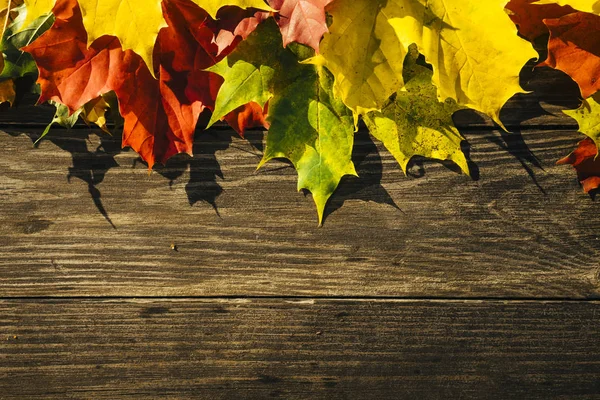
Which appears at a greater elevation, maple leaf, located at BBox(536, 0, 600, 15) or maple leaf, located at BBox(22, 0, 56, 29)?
maple leaf, located at BBox(536, 0, 600, 15)

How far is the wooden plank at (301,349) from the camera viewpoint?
2.46ft

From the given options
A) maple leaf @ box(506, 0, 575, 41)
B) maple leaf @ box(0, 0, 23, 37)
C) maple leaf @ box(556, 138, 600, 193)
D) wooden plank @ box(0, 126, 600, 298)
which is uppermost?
maple leaf @ box(506, 0, 575, 41)

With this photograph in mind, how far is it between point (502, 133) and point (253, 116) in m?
0.31

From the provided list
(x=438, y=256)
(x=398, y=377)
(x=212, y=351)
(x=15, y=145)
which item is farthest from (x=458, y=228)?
(x=15, y=145)

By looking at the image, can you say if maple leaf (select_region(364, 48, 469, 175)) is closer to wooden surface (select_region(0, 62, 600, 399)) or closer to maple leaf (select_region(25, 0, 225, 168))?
wooden surface (select_region(0, 62, 600, 399))

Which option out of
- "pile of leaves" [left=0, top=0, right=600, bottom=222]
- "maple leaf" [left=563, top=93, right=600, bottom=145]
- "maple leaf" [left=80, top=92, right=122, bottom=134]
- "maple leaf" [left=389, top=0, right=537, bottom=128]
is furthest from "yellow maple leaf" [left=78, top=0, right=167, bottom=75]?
"maple leaf" [left=563, top=93, right=600, bottom=145]

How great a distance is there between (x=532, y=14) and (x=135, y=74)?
462mm

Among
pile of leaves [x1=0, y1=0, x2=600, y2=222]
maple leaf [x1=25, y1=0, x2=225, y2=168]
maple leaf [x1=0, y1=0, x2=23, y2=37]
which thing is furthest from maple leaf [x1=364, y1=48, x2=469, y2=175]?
maple leaf [x1=0, y1=0, x2=23, y2=37]

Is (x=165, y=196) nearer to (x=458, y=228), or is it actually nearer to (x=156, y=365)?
(x=156, y=365)

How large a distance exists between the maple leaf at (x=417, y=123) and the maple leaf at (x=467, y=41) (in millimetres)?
56

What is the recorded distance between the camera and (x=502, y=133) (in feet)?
2.41

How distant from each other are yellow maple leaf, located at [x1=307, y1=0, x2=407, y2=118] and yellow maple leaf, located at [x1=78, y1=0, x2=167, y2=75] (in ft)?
0.59

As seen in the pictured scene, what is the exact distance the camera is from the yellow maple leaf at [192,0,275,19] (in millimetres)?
598

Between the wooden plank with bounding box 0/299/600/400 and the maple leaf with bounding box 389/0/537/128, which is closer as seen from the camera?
the maple leaf with bounding box 389/0/537/128
